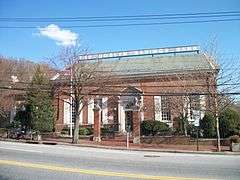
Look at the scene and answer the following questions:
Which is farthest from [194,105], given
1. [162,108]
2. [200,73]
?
[162,108]

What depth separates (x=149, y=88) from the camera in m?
44.8

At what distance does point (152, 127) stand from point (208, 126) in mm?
6667

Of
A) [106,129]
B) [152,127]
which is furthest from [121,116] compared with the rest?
[152,127]

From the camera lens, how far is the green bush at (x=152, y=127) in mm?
39281

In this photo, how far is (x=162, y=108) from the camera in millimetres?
43219

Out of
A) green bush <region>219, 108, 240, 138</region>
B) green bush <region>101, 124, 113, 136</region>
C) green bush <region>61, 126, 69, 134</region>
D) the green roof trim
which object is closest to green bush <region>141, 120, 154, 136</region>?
green bush <region>101, 124, 113, 136</region>

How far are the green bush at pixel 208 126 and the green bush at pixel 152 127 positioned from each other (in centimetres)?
464

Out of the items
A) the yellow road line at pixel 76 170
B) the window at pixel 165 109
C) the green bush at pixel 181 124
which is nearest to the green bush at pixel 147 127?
the green bush at pixel 181 124

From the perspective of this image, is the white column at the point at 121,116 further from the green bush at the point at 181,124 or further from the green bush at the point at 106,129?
the green bush at the point at 181,124

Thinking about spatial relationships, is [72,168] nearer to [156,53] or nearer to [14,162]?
[14,162]

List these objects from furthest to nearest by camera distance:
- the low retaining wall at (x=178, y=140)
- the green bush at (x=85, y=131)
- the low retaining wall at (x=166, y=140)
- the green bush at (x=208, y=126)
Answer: the green bush at (x=85, y=131), the green bush at (x=208, y=126), the low retaining wall at (x=166, y=140), the low retaining wall at (x=178, y=140)

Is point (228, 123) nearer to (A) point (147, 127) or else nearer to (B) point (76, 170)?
(A) point (147, 127)

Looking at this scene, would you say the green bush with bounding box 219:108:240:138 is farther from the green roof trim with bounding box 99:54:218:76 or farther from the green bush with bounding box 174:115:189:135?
the green roof trim with bounding box 99:54:218:76

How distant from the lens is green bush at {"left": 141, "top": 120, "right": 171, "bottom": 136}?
39.3 metres
